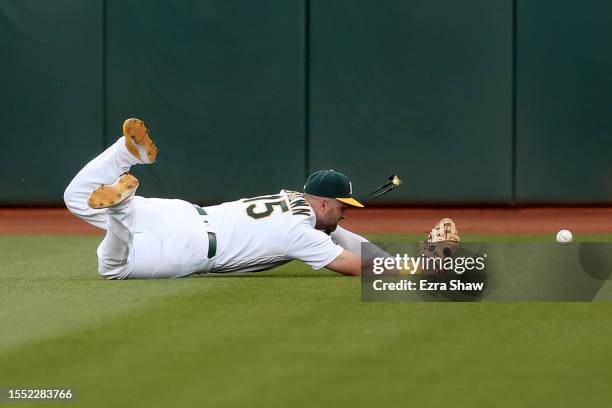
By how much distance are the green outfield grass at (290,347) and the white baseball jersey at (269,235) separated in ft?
0.61

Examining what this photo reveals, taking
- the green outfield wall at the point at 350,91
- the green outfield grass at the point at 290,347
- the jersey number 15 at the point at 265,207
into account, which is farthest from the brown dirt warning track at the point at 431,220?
the green outfield grass at the point at 290,347

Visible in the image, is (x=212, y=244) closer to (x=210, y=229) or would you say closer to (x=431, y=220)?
(x=210, y=229)

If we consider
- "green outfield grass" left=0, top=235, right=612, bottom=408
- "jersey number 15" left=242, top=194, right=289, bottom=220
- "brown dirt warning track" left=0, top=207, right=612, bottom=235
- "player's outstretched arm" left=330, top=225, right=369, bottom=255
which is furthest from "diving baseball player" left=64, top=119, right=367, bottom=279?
"brown dirt warning track" left=0, top=207, right=612, bottom=235

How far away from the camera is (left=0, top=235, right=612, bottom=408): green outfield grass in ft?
16.0

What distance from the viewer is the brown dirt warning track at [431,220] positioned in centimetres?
1398

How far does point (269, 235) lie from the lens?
812 centimetres

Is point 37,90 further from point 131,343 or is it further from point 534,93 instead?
point 131,343

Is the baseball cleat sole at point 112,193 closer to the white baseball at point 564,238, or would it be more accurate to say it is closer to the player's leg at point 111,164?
→ the player's leg at point 111,164

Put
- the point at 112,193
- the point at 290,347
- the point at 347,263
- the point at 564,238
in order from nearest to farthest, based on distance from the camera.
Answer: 1. the point at 290,347
2. the point at 112,193
3. the point at 347,263
4. the point at 564,238

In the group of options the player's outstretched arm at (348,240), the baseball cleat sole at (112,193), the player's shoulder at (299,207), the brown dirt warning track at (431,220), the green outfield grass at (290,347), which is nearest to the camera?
the green outfield grass at (290,347)

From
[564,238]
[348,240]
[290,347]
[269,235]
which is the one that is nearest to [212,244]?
[269,235]

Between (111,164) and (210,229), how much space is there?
750 mm

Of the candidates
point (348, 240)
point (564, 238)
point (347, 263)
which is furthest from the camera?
point (564, 238)

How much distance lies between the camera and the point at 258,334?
6141mm
